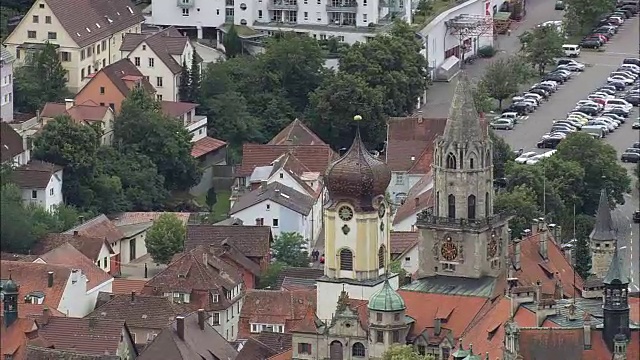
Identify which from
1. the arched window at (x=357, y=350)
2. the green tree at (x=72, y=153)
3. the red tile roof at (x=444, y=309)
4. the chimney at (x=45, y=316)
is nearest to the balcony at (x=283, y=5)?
the green tree at (x=72, y=153)

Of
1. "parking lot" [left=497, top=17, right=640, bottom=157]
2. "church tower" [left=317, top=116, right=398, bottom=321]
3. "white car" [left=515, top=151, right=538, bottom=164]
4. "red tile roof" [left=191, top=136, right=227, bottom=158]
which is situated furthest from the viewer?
"parking lot" [left=497, top=17, right=640, bottom=157]

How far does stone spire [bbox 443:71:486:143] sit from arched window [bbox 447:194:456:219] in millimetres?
1249

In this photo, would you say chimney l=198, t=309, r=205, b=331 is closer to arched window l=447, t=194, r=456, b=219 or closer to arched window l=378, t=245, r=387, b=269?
arched window l=378, t=245, r=387, b=269

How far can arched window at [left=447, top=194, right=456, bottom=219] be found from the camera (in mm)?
46375

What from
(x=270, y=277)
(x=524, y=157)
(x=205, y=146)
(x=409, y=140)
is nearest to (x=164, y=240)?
(x=270, y=277)

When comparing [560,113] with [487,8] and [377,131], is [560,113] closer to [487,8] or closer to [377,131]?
[377,131]

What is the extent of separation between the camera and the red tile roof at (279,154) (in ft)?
216

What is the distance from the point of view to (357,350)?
4372cm

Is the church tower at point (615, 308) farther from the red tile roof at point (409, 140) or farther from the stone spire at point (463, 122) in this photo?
the red tile roof at point (409, 140)

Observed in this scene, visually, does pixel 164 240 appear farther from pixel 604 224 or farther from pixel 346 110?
pixel 604 224

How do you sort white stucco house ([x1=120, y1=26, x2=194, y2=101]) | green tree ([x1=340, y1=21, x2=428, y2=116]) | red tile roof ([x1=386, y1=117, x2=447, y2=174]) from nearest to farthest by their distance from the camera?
1. red tile roof ([x1=386, y1=117, x2=447, y2=174])
2. green tree ([x1=340, y1=21, x2=428, y2=116])
3. white stucco house ([x1=120, y1=26, x2=194, y2=101])

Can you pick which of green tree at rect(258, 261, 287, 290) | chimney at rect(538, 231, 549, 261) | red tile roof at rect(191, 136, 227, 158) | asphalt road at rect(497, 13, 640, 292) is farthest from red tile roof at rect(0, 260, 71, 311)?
asphalt road at rect(497, 13, 640, 292)

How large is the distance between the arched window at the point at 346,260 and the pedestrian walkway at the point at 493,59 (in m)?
26.6

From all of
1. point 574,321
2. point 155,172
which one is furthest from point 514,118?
point 574,321
